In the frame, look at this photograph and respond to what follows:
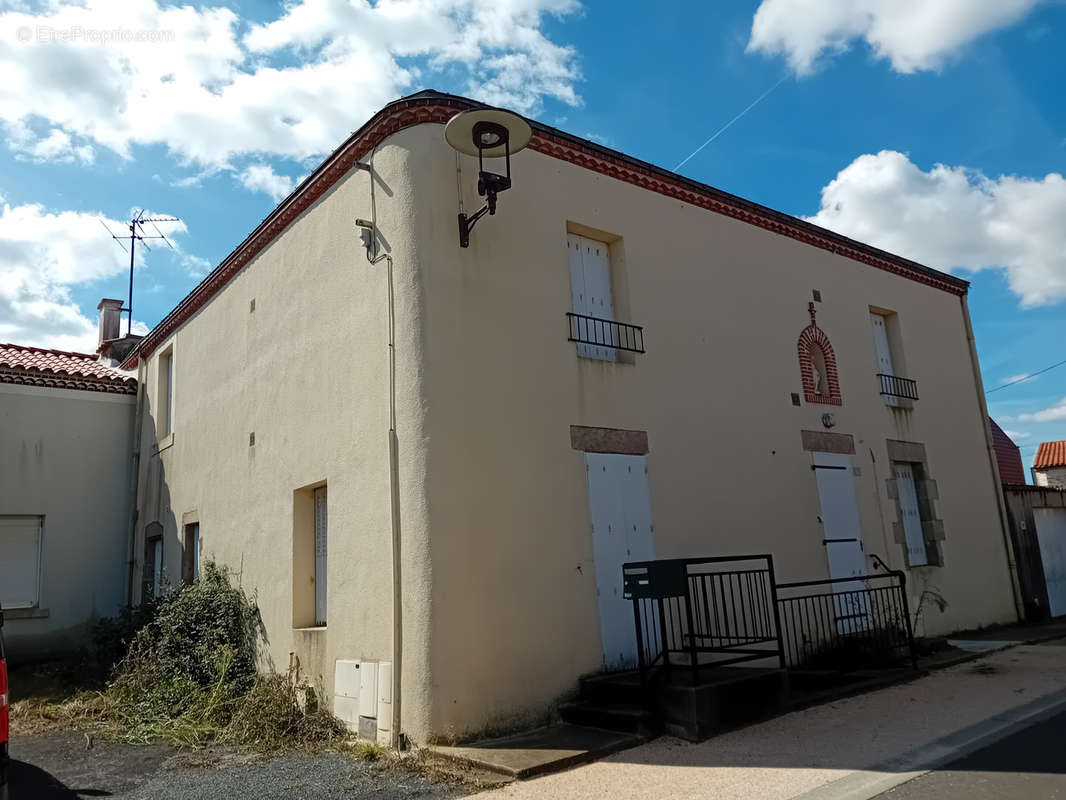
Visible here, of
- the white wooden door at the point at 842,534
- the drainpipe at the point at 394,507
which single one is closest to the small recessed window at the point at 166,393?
the drainpipe at the point at 394,507

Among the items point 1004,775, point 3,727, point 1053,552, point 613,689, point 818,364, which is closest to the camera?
point 3,727

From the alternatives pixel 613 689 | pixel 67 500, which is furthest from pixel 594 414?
pixel 67 500

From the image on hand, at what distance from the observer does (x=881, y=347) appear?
12.1 metres

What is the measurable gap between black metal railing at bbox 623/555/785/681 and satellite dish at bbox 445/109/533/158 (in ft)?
12.5

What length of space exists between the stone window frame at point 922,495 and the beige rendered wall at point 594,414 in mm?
210

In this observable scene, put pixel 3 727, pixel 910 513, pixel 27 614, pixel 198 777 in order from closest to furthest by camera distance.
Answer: pixel 3 727
pixel 198 777
pixel 27 614
pixel 910 513

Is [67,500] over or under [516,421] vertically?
over

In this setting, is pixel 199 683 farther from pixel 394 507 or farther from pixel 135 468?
pixel 135 468

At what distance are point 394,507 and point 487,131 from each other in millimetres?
3319

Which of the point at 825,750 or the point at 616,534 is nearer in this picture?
the point at 825,750

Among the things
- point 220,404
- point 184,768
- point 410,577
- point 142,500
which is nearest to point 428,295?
point 410,577

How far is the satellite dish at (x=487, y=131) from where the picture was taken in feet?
21.7

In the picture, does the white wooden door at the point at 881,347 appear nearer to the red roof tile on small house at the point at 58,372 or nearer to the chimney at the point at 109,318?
the red roof tile on small house at the point at 58,372

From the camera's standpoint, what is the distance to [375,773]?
5625 millimetres
